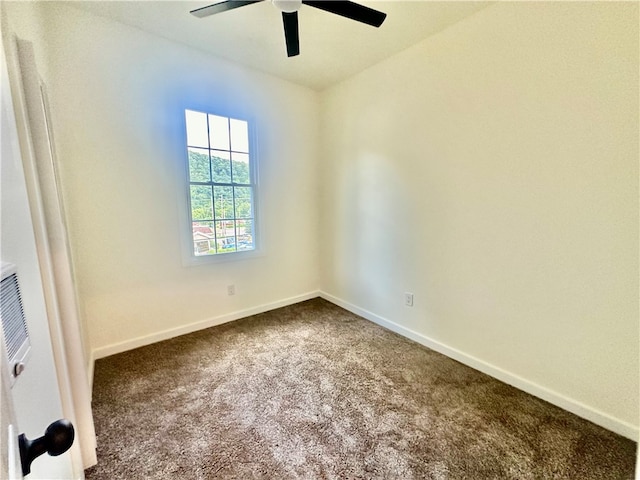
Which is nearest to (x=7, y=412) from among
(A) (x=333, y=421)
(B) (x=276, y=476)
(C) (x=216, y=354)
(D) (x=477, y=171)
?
(B) (x=276, y=476)

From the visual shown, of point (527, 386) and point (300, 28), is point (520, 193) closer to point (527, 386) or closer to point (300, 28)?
point (527, 386)

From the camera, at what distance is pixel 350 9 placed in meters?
1.58

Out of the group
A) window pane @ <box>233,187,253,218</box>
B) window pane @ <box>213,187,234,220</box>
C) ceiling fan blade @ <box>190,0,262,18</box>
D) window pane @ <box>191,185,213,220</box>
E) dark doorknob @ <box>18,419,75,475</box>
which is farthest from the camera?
window pane @ <box>233,187,253,218</box>

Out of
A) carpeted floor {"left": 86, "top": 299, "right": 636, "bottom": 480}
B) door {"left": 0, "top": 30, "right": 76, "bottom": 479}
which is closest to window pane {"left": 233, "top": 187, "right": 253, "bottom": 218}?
carpeted floor {"left": 86, "top": 299, "right": 636, "bottom": 480}

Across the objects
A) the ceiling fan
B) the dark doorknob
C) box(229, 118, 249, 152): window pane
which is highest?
the ceiling fan

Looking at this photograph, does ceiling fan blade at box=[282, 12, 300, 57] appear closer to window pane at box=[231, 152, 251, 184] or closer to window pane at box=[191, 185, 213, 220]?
window pane at box=[231, 152, 251, 184]

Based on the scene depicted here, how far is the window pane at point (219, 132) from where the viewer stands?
260cm

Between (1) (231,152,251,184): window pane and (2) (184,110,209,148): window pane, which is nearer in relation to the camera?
(2) (184,110,209,148): window pane

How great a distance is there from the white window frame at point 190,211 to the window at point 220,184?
0.07 feet

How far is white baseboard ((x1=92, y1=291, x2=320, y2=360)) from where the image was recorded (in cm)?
223

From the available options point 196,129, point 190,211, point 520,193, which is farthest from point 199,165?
point 520,193

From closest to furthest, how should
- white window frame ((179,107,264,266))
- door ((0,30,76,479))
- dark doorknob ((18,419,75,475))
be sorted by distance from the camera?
dark doorknob ((18,419,75,475)), door ((0,30,76,479)), white window frame ((179,107,264,266))

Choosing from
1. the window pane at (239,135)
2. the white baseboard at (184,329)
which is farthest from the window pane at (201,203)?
the white baseboard at (184,329)

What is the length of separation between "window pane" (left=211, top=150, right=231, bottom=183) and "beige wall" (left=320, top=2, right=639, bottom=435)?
1391 millimetres
